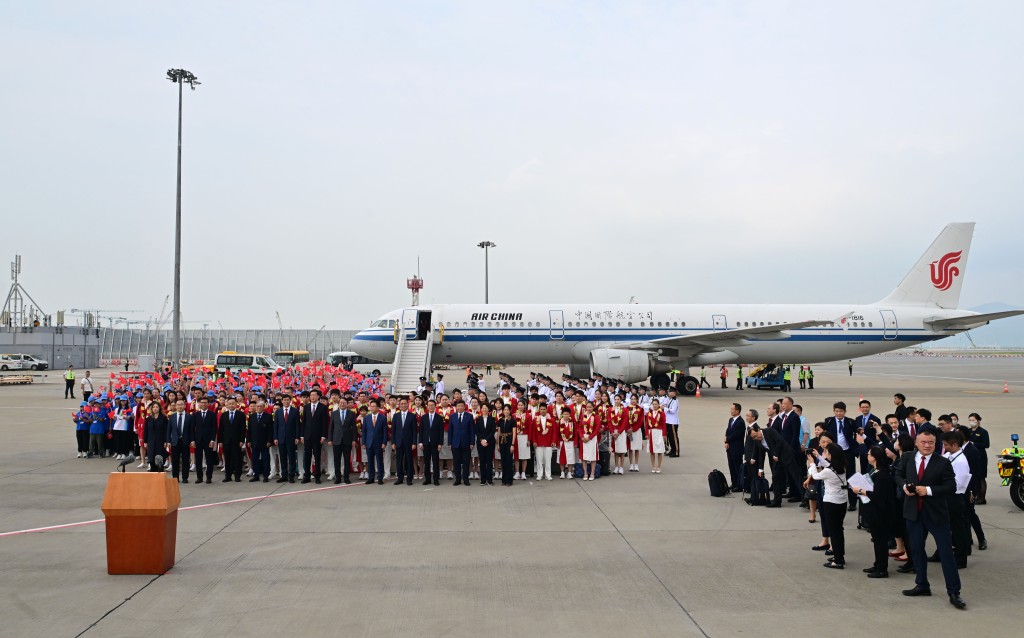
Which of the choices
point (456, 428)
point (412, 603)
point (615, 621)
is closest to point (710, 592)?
point (615, 621)

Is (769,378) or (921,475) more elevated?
(921,475)

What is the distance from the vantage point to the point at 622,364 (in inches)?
1184

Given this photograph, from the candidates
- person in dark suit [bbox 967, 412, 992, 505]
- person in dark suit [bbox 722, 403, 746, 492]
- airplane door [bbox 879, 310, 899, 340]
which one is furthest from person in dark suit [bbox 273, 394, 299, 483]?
airplane door [bbox 879, 310, 899, 340]

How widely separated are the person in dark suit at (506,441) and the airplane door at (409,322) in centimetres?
1880

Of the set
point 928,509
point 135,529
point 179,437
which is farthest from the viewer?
point 179,437

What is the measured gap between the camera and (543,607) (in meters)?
6.53

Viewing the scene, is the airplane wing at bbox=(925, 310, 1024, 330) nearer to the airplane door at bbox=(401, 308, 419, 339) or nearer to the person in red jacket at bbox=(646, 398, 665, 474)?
the airplane door at bbox=(401, 308, 419, 339)

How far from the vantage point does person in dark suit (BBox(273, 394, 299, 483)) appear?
12.9 meters

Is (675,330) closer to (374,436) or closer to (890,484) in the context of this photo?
(374,436)

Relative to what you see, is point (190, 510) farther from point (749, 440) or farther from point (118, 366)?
point (118, 366)

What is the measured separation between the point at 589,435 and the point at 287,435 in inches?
220

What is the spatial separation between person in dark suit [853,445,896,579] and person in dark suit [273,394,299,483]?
30.9ft

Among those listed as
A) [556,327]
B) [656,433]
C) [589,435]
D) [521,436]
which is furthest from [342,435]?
[556,327]

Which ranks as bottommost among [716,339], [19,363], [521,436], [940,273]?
[521,436]
